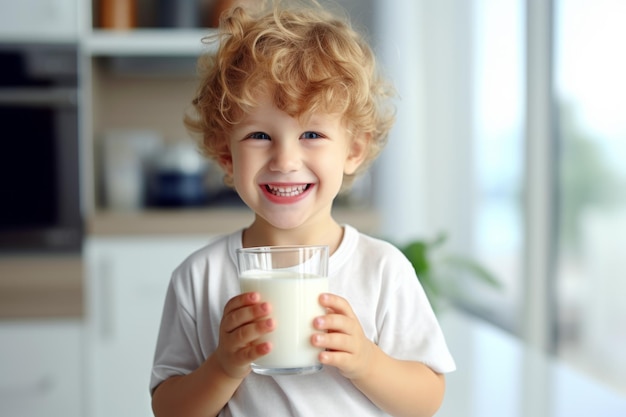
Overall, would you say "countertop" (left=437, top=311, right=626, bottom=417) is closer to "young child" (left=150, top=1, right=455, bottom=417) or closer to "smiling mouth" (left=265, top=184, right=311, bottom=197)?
"young child" (left=150, top=1, right=455, bottom=417)

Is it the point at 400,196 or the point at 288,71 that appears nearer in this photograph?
the point at 288,71

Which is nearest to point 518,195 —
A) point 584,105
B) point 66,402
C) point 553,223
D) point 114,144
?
point 553,223

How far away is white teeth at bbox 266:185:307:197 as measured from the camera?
0.93m

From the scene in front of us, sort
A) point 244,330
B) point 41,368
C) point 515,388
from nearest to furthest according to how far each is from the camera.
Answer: point 244,330 → point 515,388 → point 41,368

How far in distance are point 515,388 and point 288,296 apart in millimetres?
862

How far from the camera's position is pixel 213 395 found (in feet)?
2.95

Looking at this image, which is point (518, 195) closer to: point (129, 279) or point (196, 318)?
point (129, 279)

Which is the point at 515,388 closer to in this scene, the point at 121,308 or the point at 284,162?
the point at 284,162

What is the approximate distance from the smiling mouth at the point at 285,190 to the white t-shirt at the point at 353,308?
0.35ft

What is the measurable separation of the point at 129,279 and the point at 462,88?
5.27 feet

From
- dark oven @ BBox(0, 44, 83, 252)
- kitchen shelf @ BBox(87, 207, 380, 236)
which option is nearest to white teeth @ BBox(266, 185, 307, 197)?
kitchen shelf @ BBox(87, 207, 380, 236)

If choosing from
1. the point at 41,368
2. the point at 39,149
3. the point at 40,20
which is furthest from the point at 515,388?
the point at 40,20

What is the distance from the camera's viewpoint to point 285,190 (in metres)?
0.93

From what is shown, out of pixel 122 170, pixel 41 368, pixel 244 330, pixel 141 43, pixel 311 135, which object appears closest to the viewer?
pixel 244 330
